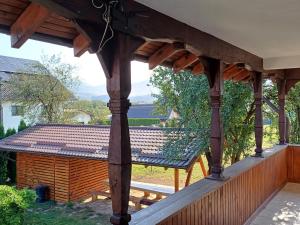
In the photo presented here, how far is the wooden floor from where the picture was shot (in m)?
4.40

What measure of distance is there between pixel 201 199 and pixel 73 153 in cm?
772

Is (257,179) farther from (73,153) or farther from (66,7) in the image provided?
(73,153)

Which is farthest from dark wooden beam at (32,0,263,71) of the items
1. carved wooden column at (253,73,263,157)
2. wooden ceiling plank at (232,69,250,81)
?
wooden ceiling plank at (232,69,250,81)

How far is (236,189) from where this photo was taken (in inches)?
151

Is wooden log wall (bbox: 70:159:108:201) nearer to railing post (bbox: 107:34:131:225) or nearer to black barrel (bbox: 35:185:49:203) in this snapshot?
black barrel (bbox: 35:185:49:203)

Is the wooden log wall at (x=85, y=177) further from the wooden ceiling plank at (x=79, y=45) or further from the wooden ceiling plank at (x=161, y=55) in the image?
the wooden ceiling plank at (x=79, y=45)

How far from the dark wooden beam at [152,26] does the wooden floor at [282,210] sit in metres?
2.24

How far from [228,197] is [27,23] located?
9.14ft

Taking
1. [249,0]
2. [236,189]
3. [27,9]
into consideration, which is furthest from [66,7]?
[236,189]

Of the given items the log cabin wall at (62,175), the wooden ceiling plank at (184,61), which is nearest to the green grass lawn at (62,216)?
the log cabin wall at (62,175)

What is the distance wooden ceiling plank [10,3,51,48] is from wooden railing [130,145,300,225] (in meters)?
1.40

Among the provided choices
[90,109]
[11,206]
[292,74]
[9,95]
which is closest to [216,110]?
[292,74]

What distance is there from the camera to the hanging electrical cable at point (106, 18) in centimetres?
193

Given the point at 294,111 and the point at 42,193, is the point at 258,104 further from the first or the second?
the point at 42,193
